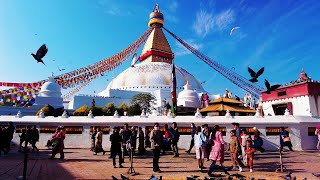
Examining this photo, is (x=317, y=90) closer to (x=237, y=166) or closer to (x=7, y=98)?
(x=237, y=166)

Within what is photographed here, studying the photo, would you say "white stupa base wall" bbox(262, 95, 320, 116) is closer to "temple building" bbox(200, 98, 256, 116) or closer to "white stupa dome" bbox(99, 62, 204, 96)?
"temple building" bbox(200, 98, 256, 116)

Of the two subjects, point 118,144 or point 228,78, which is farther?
point 228,78

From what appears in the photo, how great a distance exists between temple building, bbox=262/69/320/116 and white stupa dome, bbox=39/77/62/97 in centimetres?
2450

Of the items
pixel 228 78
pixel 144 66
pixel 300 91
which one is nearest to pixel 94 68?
pixel 144 66

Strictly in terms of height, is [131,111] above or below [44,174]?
above

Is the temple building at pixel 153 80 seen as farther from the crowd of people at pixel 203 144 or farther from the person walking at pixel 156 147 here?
the person walking at pixel 156 147

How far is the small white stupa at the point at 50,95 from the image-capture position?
29.7 metres

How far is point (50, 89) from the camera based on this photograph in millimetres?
30938

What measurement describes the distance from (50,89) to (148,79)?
16.4 m

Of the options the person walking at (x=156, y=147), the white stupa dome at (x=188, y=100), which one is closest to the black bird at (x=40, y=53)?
the person walking at (x=156, y=147)

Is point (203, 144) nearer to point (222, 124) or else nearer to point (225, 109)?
point (222, 124)

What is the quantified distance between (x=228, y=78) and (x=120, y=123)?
84.1ft

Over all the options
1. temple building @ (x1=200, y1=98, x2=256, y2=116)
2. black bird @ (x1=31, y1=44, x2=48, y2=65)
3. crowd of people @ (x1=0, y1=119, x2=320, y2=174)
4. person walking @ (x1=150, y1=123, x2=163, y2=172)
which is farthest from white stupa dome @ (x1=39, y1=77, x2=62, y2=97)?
person walking @ (x1=150, y1=123, x2=163, y2=172)

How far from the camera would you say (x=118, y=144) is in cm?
Result: 962
